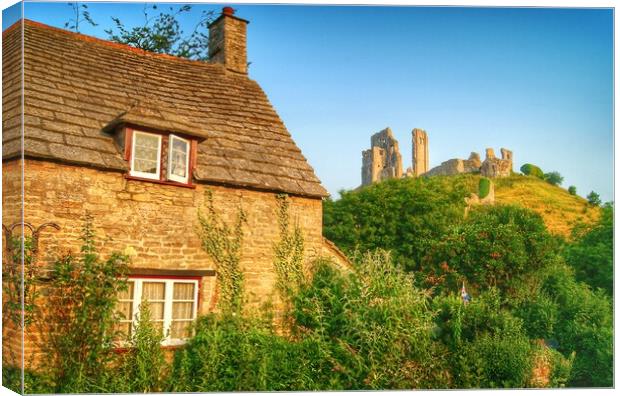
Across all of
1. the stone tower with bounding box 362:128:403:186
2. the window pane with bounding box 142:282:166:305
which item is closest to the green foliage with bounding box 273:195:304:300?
the window pane with bounding box 142:282:166:305

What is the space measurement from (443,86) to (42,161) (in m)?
7.61

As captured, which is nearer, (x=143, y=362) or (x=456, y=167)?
(x=143, y=362)

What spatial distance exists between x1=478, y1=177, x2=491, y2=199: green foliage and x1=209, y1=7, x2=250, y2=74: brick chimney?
24.7 metres

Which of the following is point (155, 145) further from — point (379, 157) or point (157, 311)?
point (379, 157)

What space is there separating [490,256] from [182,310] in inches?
361

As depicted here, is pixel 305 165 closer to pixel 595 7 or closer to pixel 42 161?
pixel 42 161

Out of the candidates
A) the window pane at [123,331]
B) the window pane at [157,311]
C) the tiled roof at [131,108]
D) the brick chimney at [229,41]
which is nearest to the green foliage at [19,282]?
the window pane at [123,331]

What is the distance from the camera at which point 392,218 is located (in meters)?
24.6

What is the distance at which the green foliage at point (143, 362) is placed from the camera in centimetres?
830

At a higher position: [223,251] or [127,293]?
[223,251]

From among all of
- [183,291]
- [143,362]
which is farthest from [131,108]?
[143,362]

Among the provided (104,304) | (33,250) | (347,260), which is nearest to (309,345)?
(347,260)

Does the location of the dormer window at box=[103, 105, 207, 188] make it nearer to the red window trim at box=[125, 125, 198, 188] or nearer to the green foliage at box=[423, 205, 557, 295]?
the red window trim at box=[125, 125, 198, 188]

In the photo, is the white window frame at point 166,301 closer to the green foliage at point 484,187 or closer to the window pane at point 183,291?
the window pane at point 183,291
